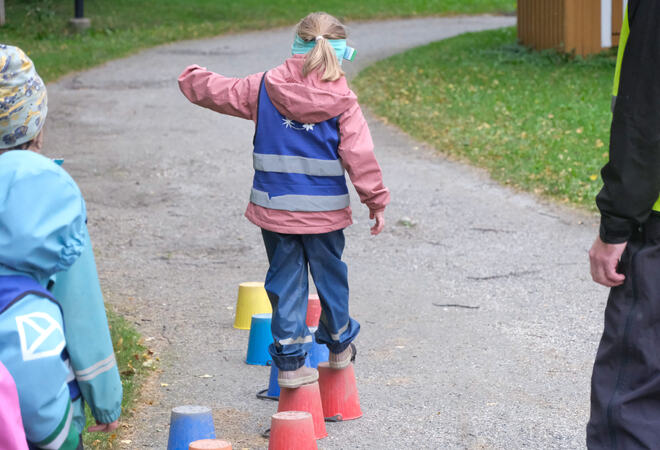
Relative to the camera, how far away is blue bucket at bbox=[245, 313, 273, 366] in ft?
16.8

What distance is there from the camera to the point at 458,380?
497cm

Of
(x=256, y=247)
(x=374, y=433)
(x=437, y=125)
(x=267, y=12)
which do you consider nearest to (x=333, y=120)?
(x=374, y=433)

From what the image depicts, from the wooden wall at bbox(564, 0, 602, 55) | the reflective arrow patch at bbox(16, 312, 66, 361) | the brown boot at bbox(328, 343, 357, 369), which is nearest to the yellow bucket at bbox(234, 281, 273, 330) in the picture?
the brown boot at bbox(328, 343, 357, 369)

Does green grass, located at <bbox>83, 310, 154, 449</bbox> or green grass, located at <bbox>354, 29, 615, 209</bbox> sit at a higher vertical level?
green grass, located at <bbox>83, 310, 154, 449</bbox>

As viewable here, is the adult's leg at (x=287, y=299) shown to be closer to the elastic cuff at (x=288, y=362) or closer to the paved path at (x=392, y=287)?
the elastic cuff at (x=288, y=362)


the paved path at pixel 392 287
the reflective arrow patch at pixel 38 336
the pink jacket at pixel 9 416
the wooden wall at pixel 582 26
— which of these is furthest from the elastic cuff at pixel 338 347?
the wooden wall at pixel 582 26

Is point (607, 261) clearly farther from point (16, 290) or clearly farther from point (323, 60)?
point (323, 60)

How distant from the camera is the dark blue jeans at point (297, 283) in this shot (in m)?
4.23

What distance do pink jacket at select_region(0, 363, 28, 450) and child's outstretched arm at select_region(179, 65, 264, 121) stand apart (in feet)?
7.50

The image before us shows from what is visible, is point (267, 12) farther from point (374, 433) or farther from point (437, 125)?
point (374, 433)

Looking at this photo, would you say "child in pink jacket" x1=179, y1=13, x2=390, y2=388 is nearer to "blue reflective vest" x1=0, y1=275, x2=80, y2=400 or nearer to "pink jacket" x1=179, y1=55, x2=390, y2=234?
"pink jacket" x1=179, y1=55, x2=390, y2=234

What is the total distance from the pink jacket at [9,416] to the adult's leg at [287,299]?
7.04 feet

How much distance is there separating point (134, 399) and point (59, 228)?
2.48 metres

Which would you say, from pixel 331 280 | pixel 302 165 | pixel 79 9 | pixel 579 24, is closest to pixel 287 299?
pixel 331 280
